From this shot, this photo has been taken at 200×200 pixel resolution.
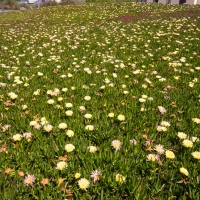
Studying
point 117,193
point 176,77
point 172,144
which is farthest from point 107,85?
point 117,193

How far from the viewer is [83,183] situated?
182 centimetres

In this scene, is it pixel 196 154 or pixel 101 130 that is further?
pixel 101 130

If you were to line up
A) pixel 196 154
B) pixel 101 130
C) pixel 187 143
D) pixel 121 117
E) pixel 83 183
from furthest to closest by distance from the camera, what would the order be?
pixel 121 117 → pixel 101 130 → pixel 187 143 → pixel 196 154 → pixel 83 183

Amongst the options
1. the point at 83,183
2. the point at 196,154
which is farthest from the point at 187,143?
the point at 83,183

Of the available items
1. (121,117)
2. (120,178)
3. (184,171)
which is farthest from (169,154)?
(121,117)

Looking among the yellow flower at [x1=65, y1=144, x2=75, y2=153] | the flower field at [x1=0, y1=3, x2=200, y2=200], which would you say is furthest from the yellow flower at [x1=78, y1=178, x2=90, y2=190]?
the yellow flower at [x1=65, y1=144, x2=75, y2=153]

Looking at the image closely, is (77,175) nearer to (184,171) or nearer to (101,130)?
(101,130)

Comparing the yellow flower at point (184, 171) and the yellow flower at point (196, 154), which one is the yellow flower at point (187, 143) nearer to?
the yellow flower at point (196, 154)

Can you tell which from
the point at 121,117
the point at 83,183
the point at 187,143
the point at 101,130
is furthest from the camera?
the point at 121,117

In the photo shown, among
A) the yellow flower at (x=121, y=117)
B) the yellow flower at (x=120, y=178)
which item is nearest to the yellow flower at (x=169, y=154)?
the yellow flower at (x=120, y=178)

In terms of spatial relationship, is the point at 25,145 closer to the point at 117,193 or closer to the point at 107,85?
the point at 117,193

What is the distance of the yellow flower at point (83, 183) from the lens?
70.3 inches

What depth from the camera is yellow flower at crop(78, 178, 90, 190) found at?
179cm

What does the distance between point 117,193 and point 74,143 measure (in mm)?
783
